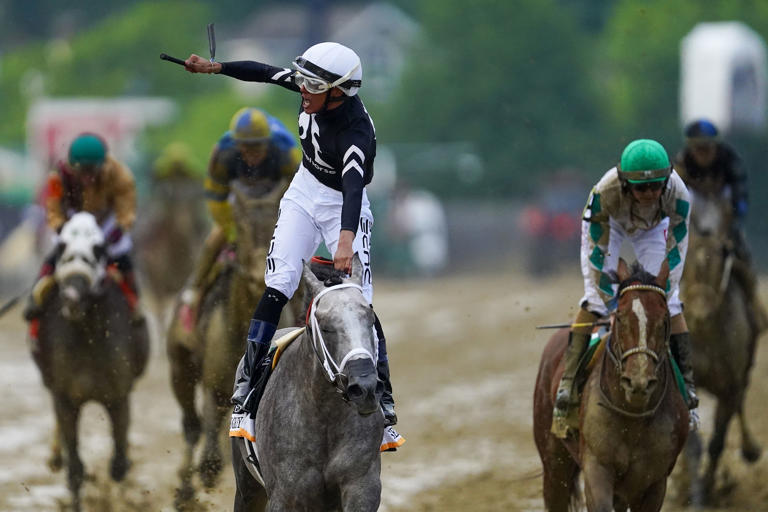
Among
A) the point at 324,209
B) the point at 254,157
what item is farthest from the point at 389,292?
the point at 324,209

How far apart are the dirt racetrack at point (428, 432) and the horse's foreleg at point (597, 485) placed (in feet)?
5.02

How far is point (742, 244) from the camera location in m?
11.4

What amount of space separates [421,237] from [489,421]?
21.9 m

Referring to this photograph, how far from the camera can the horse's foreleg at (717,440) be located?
10.5m

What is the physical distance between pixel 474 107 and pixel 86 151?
34858 mm

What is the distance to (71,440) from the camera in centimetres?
1016

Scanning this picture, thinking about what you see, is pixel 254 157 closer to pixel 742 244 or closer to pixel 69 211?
pixel 69 211

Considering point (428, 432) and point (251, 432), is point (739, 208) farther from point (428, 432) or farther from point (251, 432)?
point (251, 432)

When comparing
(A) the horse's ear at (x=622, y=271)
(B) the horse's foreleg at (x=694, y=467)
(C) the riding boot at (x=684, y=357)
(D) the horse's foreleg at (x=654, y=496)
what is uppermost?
(A) the horse's ear at (x=622, y=271)

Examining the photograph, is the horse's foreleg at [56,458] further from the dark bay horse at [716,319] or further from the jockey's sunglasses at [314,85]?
the jockey's sunglasses at [314,85]

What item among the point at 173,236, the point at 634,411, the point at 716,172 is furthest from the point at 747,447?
the point at 173,236

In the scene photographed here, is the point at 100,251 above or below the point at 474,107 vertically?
below

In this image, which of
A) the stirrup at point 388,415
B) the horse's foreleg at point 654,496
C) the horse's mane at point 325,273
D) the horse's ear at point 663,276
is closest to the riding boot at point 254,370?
the horse's mane at point 325,273

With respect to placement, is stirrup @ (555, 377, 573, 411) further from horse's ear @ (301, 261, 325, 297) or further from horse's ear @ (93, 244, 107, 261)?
horse's ear @ (93, 244, 107, 261)
